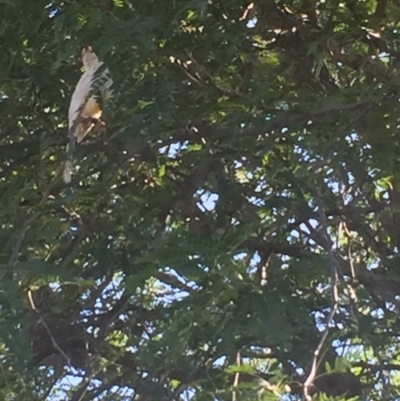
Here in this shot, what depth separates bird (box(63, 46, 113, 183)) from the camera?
1612 millimetres

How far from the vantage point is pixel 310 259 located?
5.99 ft

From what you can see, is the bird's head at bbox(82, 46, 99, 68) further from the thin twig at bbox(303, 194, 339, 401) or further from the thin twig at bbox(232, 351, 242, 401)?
the thin twig at bbox(232, 351, 242, 401)

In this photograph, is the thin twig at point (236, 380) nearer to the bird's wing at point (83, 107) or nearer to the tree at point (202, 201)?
the tree at point (202, 201)

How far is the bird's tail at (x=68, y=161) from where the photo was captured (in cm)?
181

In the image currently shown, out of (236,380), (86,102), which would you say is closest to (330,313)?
(236,380)

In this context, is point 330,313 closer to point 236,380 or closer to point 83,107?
point 236,380

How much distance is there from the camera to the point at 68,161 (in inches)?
72.6

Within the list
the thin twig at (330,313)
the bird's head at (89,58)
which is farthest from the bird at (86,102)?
the thin twig at (330,313)

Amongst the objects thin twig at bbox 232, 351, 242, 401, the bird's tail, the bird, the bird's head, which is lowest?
thin twig at bbox 232, 351, 242, 401

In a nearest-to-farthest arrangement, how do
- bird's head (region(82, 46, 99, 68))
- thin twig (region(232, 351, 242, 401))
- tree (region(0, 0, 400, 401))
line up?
thin twig (region(232, 351, 242, 401)) → tree (region(0, 0, 400, 401)) → bird's head (region(82, 46, 99, 68))

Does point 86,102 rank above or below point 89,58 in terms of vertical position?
below

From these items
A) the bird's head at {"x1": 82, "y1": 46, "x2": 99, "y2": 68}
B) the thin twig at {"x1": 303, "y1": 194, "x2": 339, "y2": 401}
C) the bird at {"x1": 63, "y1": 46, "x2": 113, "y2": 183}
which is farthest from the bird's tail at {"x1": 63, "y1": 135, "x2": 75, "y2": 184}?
the thin twig at {"x1": 303, "y1": 194, "x2": 339, "y2": 401}

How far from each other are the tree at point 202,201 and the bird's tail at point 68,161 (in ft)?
0.14

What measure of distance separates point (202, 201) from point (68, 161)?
0.45 meters
